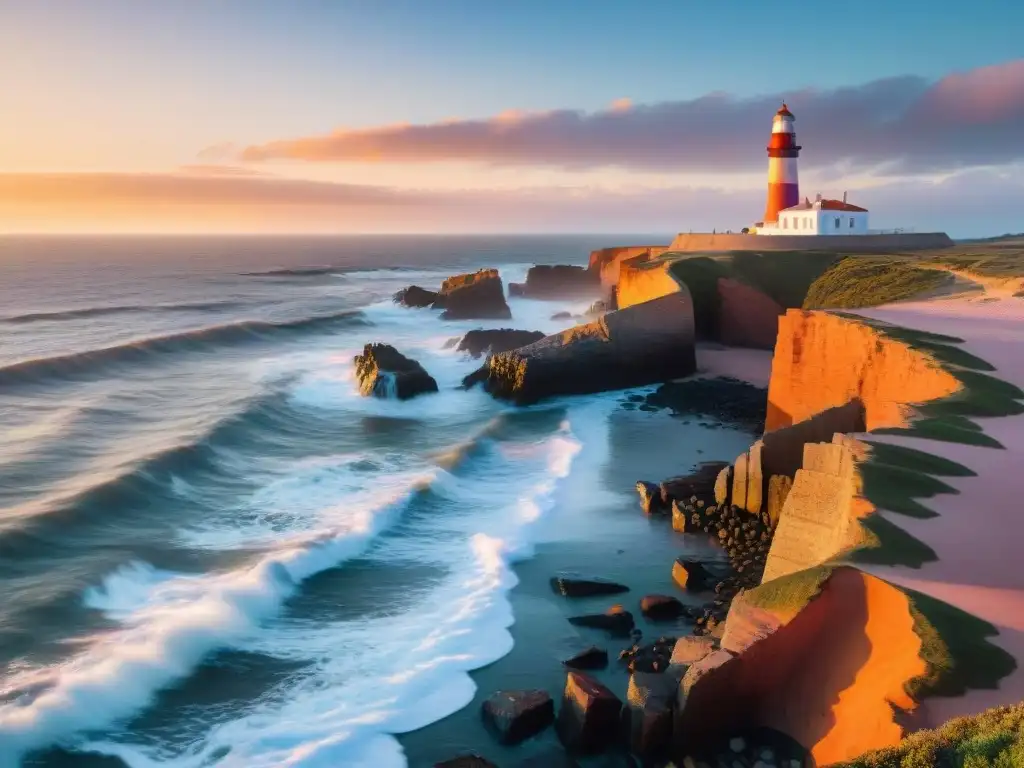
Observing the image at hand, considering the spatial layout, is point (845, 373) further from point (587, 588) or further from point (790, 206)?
point (790, 206)

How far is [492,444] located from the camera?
22.5 metres

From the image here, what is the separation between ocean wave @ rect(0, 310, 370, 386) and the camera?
32812 millimetres

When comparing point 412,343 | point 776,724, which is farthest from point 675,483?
point 412,343

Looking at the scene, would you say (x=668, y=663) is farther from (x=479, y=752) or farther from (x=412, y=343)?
(x=412, y=343)

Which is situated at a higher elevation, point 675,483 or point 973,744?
point 973,744

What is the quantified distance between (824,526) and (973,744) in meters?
5.24

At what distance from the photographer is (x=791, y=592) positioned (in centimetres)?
846

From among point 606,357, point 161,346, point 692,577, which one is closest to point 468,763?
point 692,577

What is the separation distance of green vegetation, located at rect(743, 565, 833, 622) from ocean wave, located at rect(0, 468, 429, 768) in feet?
24.3

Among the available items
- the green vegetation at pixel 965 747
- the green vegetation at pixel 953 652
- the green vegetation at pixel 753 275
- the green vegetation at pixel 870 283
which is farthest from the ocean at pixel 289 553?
the green vegetation at pixel 870 283

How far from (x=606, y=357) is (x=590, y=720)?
2000 cm

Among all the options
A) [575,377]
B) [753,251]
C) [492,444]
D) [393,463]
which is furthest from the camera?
[753,251]

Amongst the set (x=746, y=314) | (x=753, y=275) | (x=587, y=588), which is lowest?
(x=587, y=588)

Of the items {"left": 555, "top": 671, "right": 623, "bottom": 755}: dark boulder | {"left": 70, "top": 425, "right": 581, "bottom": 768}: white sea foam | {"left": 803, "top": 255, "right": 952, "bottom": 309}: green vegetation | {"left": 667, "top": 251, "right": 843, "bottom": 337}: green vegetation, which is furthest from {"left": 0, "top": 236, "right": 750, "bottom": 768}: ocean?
{"left": 803, "top": 255, "right": 952, "bottom": 309}: green vegetation
